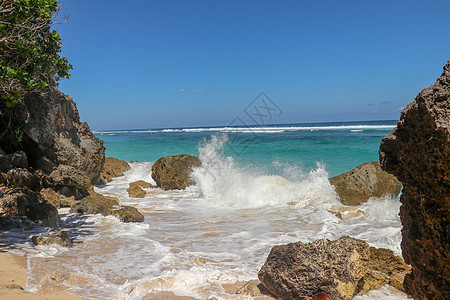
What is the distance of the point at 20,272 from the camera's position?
3.39 metres

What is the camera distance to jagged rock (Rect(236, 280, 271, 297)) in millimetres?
3500

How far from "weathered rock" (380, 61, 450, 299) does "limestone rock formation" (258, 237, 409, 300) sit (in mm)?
1010

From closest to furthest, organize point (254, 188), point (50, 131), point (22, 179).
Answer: point (22, 179) < point (50, 131) < point (254, 188)

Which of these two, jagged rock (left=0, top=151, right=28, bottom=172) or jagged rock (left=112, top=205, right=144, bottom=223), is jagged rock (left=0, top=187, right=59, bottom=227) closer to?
jagged rock (left=112, top=205, right=144, bottom=223)


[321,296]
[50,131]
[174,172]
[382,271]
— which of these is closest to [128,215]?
[50,131]

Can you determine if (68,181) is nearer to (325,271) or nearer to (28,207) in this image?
(28,207)

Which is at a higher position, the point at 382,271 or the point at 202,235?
the point at 382,271

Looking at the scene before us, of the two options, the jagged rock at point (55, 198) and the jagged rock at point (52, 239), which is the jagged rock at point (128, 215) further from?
the jagged rock at point (52, 239)

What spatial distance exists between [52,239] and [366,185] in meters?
7.11

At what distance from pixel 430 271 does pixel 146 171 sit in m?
13.3

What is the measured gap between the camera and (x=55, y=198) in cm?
705

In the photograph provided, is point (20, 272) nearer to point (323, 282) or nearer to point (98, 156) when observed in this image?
point (323, 282)

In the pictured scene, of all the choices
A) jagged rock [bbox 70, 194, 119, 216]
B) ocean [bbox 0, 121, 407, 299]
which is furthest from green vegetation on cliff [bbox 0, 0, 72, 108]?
jagged rock [bbox 70, 194, 119, 216]

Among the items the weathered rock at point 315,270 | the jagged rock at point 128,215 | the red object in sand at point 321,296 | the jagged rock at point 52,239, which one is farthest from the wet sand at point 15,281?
the jagged rock at point 128,215
